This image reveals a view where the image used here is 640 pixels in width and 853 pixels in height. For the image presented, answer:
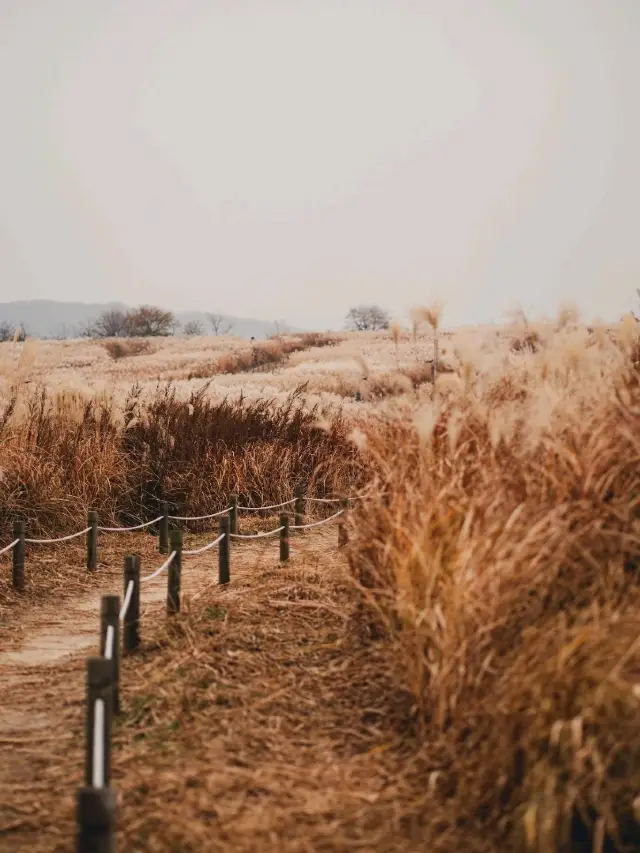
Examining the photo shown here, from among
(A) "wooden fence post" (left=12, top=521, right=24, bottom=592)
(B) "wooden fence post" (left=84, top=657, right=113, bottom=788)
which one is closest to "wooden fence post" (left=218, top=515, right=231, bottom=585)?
(A) "wooden fence post" (left=12, top=521, right=24, bottom=592)

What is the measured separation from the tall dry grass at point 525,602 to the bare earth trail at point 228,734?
235 mm

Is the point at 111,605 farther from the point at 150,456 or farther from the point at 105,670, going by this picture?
the point at 150,456

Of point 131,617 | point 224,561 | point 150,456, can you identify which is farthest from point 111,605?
point 150,456

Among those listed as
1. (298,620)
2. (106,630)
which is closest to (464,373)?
(298,620)

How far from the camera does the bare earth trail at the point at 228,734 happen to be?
3.03m

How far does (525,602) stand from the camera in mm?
3434

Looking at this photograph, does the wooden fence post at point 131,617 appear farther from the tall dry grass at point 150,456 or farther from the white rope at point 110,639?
the tall dry grass at point 150,456

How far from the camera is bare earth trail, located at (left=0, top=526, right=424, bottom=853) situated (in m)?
3.03

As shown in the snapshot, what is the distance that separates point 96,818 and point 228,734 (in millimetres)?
1514

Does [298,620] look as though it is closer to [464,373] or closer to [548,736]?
[464,373]

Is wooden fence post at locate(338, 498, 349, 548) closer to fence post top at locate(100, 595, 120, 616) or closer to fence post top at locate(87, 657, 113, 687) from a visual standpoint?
fence post top at locate(100, 595, 120, 616)

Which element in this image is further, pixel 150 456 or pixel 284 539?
pixel 150 456

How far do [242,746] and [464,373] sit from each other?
90.7 inches

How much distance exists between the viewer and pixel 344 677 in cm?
428
